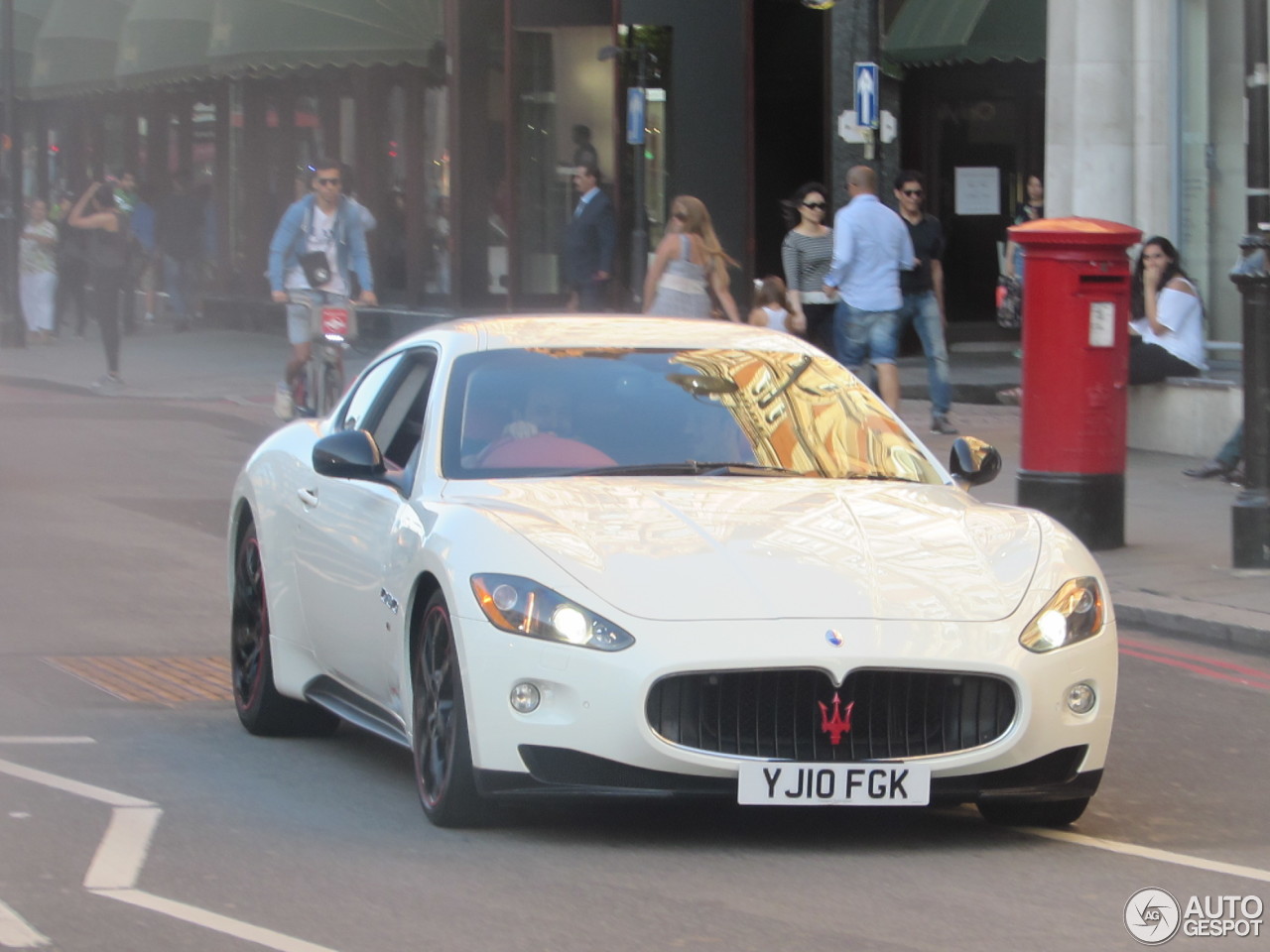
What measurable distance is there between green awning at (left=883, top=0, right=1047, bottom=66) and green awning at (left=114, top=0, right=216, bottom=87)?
34.3 ft

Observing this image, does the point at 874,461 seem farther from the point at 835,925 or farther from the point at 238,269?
the point at 238,269

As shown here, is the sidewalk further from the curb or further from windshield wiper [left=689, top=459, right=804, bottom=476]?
windshield wiper [left=689, top=459, right=804, bottom=476]

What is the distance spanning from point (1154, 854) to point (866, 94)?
1605 cm

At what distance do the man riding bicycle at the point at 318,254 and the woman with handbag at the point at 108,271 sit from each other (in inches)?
213

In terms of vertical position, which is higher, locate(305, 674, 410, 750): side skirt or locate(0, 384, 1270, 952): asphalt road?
locate(305, 674, 410, 750): side skirt

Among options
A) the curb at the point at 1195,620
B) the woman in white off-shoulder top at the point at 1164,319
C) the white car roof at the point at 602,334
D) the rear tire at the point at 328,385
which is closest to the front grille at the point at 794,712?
the white car roof at the point at 602,334

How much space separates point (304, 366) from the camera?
18.0m

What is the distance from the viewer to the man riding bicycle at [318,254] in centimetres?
1755

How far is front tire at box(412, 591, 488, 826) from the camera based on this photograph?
591cm

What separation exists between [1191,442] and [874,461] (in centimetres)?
1011

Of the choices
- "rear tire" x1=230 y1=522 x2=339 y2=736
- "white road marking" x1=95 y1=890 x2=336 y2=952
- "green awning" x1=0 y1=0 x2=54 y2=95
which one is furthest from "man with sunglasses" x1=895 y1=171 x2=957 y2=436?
"green awning" x1=0 y1=0 x2=54 y2=95

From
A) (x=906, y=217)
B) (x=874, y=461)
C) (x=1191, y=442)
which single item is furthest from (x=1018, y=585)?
(x=906, y=217)

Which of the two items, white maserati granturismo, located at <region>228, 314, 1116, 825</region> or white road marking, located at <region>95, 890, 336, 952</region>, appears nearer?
white road marking, located at <region>95, 890, 336, 952</region>

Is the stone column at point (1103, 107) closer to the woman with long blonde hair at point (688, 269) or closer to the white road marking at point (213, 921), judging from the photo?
the woman with long blonde hair at point (688, 269)
